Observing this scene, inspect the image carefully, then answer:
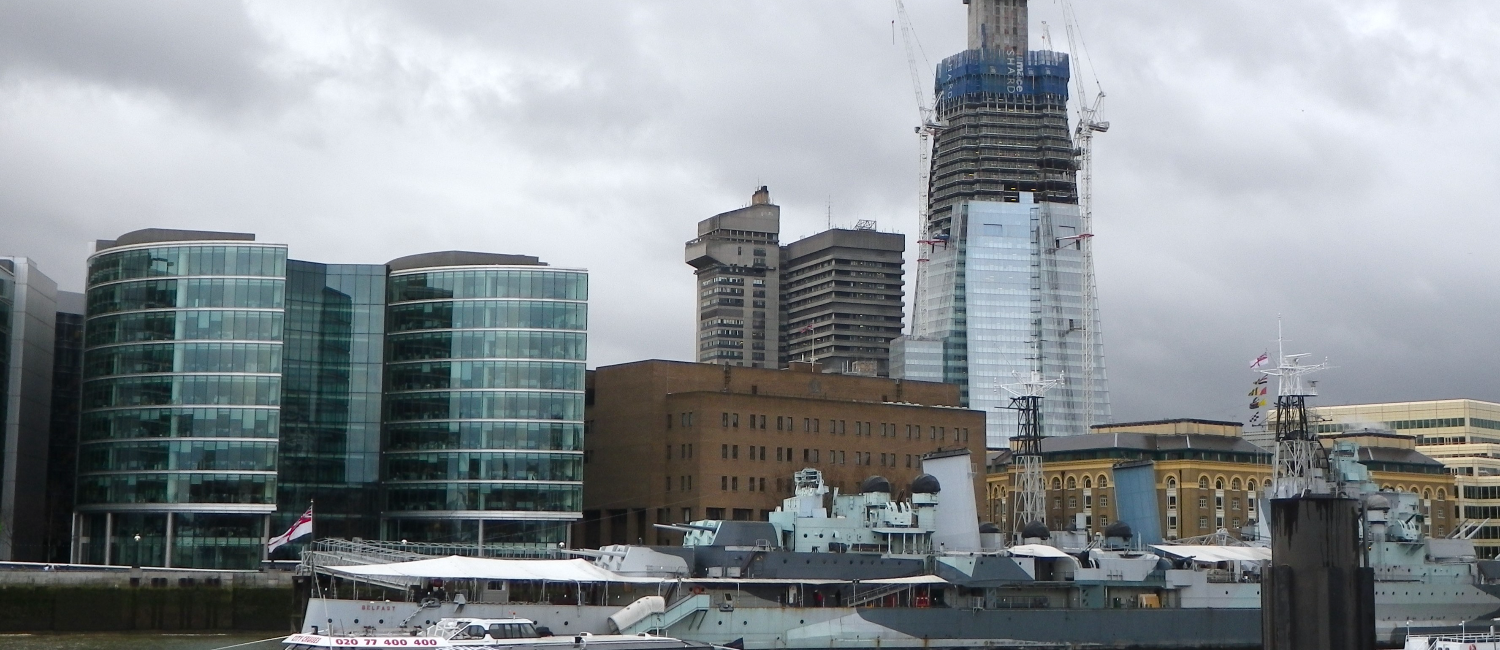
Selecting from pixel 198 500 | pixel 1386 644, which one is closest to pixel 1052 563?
pixel 1386 644

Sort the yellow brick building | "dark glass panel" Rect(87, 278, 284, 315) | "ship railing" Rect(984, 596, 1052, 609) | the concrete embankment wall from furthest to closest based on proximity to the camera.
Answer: the yellow brick building
"dark glass panel" Rect(87, 278, 284, 315)
the concrete embankment wall
"ship railing" Rect(984, 596, 1052, 609)

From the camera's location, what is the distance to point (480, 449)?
4006 inches

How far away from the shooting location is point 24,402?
348 feet

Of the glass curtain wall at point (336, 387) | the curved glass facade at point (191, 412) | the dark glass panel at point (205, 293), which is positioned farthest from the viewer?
the glass curtain wall at point (336, 387)

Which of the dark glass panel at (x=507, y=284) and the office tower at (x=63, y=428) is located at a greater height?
the dark glass panel at (x=507, y=284)

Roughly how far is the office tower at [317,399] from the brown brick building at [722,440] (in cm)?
786

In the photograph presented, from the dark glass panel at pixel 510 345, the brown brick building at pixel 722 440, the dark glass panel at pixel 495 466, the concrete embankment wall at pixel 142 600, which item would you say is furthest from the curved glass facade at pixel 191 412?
the brown brick building at pixel 722 440

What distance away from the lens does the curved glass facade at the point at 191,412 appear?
94.6 meters

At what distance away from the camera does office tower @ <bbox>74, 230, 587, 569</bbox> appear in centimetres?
9512

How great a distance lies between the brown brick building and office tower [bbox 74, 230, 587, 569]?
7.86 meters

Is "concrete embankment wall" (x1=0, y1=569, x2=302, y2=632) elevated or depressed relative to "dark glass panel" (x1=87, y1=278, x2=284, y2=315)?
depressed

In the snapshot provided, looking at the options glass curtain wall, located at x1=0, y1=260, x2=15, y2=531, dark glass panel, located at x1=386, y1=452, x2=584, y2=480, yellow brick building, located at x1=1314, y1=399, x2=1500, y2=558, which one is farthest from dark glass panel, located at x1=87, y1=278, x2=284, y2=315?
yellow brick building, located at x1=1314, y1=399, x2=1500, y2=558

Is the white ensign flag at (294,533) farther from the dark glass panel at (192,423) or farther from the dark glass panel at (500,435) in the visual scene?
the dark glass panel at (500,435)

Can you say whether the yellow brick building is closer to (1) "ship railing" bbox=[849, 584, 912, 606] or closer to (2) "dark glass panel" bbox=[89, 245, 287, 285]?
(1) "ship railing" bbox=[849, 584, 912, 606]
